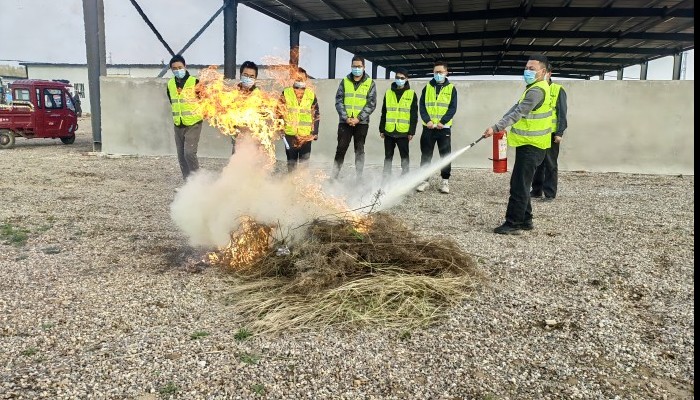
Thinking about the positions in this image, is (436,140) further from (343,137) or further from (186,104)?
(186,104)

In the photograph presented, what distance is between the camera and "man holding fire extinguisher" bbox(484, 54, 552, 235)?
5.77 metres

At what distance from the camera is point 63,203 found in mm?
7496

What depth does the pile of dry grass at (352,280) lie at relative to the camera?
357 centimetres

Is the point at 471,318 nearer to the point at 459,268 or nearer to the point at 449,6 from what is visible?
the point at 459,268

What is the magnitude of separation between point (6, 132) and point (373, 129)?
12424 mm

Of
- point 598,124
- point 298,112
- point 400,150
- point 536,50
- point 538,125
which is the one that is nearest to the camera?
point 538,125

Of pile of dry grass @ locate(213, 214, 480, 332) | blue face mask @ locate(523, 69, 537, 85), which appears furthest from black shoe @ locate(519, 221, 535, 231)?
pile of dry grass @ locate(213, 214, 480, 332)

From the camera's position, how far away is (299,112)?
807cm

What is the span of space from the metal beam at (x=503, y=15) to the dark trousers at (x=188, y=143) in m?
8.84

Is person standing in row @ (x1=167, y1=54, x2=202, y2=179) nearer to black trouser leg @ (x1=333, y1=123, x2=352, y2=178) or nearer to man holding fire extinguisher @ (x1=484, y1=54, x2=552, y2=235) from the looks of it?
black trouser leg @ (x1=333, y1=123, x2=352, y2=178)

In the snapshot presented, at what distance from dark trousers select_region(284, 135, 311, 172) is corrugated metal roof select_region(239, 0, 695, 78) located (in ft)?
22.2

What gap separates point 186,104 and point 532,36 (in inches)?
527

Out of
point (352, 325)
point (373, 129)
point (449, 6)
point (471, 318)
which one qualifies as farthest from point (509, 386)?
point (449, 6)

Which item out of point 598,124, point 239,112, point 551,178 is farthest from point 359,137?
point 598,124
